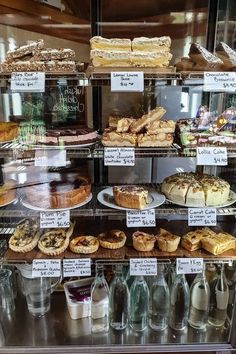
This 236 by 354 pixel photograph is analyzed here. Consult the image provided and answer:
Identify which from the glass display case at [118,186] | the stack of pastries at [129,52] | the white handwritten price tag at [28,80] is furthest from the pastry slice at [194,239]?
the white handwritten price tag at [28,80]

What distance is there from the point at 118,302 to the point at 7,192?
775mm

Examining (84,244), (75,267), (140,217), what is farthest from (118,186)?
(75,267)

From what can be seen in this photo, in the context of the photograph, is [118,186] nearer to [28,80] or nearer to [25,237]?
[25,237]

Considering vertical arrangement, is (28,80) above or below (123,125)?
above

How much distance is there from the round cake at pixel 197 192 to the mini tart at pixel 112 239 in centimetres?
30

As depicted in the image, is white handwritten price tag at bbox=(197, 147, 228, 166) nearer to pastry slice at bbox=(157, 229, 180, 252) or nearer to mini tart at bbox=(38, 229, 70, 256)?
pastry slice at bbox=(157, 229, 180, 252)

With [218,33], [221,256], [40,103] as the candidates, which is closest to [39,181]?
[40,103]

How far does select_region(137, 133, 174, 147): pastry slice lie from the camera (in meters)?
1.37

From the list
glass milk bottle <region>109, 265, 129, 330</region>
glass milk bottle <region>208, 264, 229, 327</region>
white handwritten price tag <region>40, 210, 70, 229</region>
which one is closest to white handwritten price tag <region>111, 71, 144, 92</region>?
white handwritten price tag <region>40, 210, 70, 229</region>

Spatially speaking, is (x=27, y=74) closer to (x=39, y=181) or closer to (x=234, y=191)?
(x=39, y=181)

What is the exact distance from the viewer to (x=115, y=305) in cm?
163

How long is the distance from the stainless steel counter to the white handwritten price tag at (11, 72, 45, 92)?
1129 millimetres

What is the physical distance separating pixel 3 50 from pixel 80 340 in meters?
1.45

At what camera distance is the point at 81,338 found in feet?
5.00
